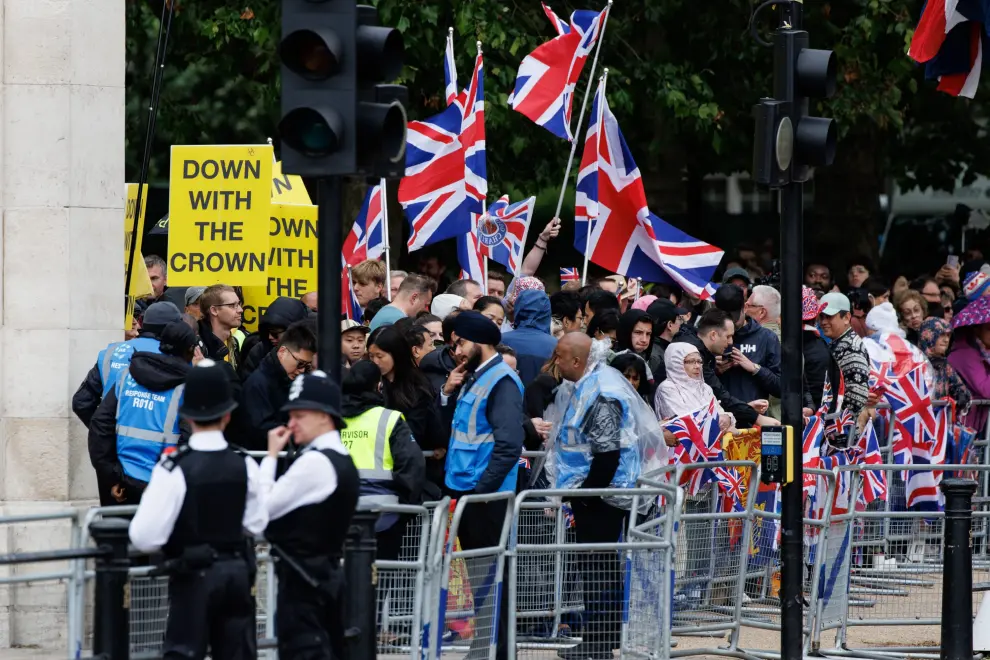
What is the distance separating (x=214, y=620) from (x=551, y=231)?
25.7 ft

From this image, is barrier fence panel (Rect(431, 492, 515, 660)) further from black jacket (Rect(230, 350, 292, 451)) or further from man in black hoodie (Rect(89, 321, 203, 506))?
man in black hoodie (Rect(89, 321, 203, 506))

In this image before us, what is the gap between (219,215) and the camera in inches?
499

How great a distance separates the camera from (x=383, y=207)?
14.5m

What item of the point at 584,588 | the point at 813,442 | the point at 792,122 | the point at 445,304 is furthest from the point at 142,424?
the point at 813,442

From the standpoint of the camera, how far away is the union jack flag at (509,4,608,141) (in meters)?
15.2

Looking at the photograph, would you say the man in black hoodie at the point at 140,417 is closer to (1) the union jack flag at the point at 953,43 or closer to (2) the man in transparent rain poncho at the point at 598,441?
(2) the man in transparent rain poncho at the point at 598,441

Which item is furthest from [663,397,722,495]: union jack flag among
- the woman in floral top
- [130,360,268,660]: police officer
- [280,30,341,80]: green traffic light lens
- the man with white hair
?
[130,360,268,660]: police officer

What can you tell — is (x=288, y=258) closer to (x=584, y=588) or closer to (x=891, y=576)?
(x=891, y=576)

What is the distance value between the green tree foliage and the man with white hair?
6.55m

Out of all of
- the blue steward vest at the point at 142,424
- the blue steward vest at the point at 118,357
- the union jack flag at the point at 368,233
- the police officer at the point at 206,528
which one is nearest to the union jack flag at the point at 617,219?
the union jack flag at the point at 368,233

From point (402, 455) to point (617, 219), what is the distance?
5943 millimetres

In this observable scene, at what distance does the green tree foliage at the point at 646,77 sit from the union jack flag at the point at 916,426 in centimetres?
635

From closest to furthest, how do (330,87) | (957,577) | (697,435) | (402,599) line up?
(330,87)
(402,599)
(957,577)
(697,435)

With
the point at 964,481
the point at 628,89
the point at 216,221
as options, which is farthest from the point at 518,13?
the point at 964,481
